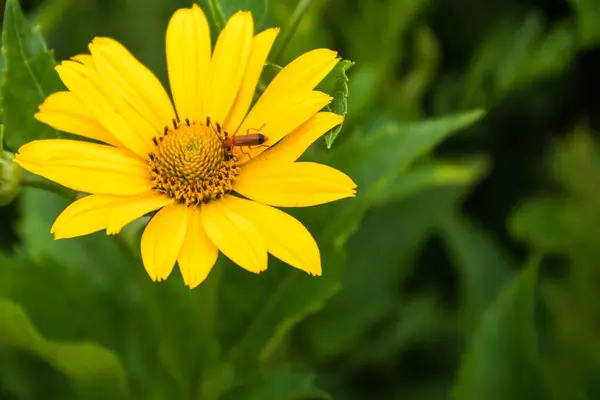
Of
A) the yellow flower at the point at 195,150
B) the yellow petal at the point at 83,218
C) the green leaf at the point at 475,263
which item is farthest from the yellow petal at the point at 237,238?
the green leaf at the point at 475,263

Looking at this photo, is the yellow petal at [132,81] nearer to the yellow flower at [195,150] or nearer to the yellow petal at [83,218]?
the yellow flower at [195,150]

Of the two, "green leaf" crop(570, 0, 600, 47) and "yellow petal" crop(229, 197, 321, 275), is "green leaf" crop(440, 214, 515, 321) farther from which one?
"yellow petal" crop(229, 197, 321, 275)

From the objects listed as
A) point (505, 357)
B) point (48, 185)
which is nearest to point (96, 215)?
point (48, 185)

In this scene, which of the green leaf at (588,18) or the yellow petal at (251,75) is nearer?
the yellow petal at (251,75)

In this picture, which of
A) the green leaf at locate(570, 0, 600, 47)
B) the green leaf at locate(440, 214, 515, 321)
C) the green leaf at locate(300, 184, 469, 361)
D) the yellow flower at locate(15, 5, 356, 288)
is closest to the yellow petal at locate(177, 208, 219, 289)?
the yellow flower at locate(15, 5, 356, 288)

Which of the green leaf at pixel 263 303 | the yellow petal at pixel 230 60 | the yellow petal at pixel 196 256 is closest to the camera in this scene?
the yellow petal at pixel 196 256

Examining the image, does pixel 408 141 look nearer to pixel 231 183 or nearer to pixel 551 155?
pixel 231 183
